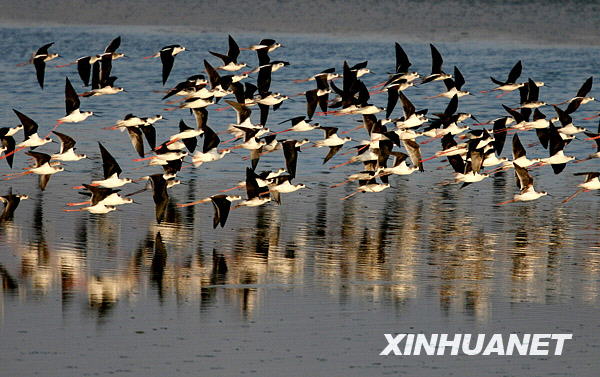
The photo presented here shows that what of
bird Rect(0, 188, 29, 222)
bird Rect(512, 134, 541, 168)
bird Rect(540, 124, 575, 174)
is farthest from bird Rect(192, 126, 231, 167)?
bird Rect(540, 124, 575, 174)

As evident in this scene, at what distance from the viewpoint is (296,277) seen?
48.4ft

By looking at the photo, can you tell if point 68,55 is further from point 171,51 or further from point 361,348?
point 361,348

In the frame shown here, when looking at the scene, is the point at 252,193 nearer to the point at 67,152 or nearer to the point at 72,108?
the point at 67,152

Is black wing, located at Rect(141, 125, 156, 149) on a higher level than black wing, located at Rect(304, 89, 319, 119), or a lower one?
lower

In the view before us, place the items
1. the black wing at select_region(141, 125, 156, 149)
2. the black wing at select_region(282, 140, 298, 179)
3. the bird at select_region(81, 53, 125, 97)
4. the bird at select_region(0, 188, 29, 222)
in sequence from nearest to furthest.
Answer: the bird at select_region(0, 188, 29, 222)
the black wing at select_region(282, 140, 298, 179)
the black wing at select_region(141, 125, 156, 149)
the bird at select_region(81, 53, 125, 97)

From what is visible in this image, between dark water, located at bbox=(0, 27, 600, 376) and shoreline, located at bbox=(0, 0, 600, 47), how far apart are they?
21.5 meters

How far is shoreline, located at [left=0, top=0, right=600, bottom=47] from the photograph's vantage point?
148 feet

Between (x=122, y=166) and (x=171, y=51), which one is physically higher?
(x=171, y=51)

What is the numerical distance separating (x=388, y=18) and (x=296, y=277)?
3231cm

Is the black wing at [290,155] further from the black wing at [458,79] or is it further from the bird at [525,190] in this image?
the black wing at [458,79]

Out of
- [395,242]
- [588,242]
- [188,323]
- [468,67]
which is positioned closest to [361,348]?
[188,323]

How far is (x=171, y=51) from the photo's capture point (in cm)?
2198

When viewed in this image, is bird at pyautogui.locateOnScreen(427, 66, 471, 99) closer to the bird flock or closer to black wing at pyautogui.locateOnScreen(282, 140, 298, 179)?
the bird flock

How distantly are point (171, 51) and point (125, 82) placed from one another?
15138mm
